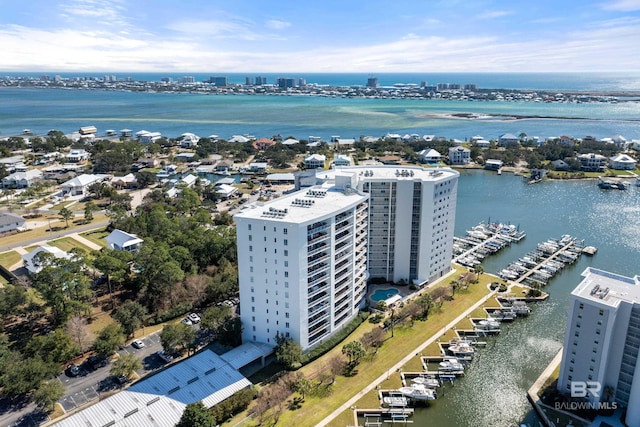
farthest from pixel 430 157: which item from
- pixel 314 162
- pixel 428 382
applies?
pixel 428 382

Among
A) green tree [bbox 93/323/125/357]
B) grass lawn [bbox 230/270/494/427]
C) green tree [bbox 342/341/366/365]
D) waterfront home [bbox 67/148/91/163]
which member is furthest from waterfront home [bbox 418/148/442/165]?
green tree [bbox 93/323/125/357]

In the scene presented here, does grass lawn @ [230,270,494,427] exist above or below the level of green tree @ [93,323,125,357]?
below

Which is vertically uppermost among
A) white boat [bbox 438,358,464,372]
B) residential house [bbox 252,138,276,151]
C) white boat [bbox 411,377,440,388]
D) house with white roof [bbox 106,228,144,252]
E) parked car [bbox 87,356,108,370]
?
residential house [bbox 252,138,276,151]

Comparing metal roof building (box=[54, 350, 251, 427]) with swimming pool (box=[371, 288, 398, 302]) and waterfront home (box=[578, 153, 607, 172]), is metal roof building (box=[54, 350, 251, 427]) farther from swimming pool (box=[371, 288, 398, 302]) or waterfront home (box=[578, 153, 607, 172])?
waterfront home (box=[578, 153, 607, 172])

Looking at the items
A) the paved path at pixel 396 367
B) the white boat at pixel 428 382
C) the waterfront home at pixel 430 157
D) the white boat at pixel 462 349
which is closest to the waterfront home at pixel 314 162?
the waterfront home at pixel 430 157

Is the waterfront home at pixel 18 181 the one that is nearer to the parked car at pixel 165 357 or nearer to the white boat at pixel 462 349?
the parked car at pixel 165 357

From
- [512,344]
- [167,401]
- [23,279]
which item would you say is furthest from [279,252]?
[23,279]

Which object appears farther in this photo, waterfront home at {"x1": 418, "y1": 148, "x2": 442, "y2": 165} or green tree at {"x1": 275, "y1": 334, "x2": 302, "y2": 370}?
waterfront home at {"x1": 418, "y1": 148, "x2": 442, "y2": 165}

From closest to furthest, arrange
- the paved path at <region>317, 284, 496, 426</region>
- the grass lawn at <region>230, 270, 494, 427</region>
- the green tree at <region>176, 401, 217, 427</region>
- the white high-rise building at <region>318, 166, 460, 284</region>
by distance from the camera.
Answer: the green tree at <region>176, 401, 217, 427</region> → the grass lawn at <region>230, 270, 494, 427</region> → the paved path at <region>317, 284, 496, 426</region> → the white high-rise building at <region>318, 166, 460, 284</region>
